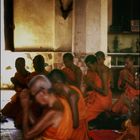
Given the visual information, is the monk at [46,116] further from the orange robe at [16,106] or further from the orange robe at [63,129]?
the orange robe at [16,106]

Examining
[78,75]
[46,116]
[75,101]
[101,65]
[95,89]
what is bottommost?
[46,116]

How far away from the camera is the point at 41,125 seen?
19.1 ft

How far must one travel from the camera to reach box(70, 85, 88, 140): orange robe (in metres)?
6.16

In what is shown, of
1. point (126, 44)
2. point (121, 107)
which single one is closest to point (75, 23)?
point (126, 44)

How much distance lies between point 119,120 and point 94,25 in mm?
1140

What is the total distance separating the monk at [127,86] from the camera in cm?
627

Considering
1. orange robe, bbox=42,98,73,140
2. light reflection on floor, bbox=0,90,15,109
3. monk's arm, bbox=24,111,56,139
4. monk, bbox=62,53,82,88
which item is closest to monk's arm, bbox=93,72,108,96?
monk, bbox=62,53,82,88

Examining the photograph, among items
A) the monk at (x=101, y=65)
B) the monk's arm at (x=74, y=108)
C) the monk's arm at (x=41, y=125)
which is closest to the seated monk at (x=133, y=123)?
the monk at (x=101, y=65)

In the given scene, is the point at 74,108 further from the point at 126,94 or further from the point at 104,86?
the point at 126,94

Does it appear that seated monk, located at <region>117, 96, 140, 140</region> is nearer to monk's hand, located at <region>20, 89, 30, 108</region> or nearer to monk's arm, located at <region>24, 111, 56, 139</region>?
monk's arm, located at <region>24, 111, 56, 139</region>

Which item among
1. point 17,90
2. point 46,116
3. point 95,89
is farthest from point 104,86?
point 17,90

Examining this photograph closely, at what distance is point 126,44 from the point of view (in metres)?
6.22

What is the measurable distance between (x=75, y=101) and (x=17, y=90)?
66cm

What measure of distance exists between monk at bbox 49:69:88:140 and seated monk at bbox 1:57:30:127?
320 millimetres
